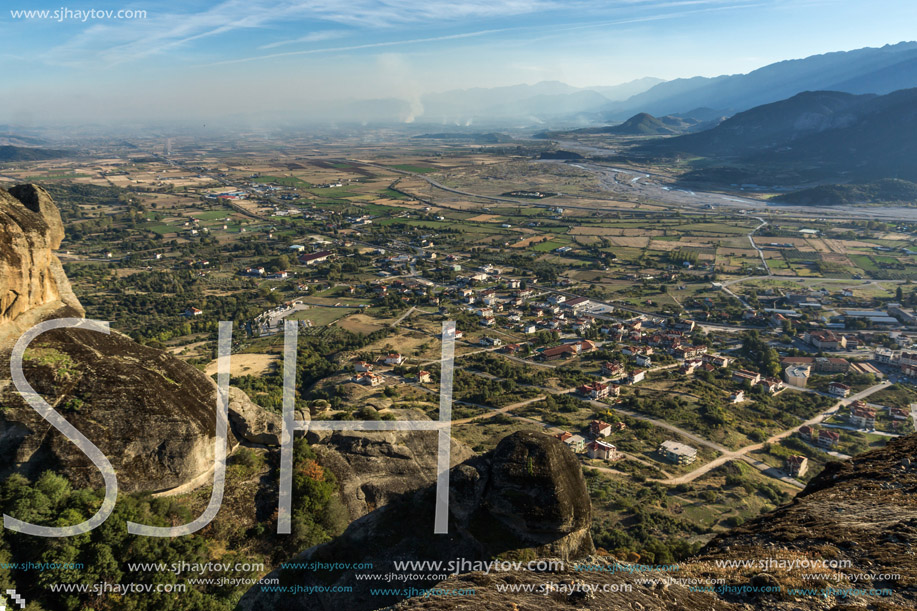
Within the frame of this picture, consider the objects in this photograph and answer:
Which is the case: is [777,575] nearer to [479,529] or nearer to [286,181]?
[479,529]

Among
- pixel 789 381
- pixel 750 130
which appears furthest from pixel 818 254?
pixel 750 130

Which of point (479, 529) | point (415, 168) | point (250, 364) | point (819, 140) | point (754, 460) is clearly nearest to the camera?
point (479, 529)

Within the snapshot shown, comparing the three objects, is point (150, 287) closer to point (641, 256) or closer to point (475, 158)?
point (641, 256)

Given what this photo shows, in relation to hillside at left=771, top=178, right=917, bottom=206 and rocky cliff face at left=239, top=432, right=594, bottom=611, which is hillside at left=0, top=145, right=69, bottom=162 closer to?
rocky cliff face at left=239, top=432, right=594, bottom=611

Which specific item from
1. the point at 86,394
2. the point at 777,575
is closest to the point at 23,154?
the point at 86,394

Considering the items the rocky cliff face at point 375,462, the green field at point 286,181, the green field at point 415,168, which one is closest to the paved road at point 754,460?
the rocky cliff face at point 375,462

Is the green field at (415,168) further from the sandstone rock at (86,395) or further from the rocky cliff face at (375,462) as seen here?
the sandstone rock at (86,395)
